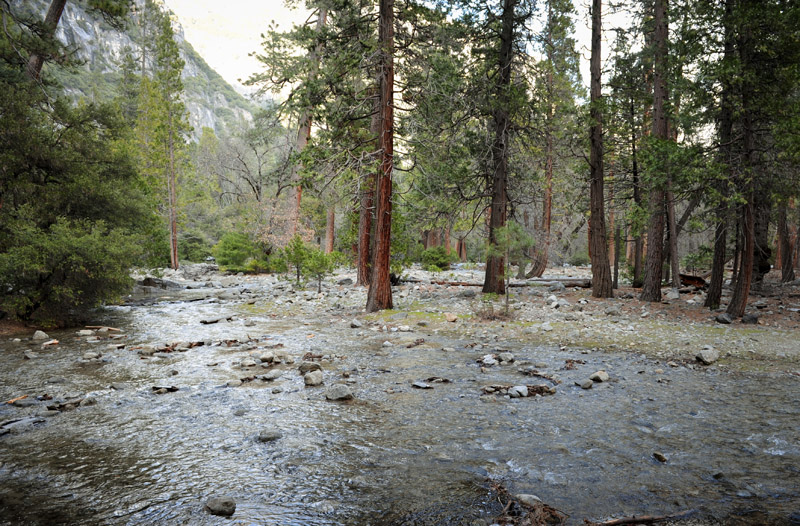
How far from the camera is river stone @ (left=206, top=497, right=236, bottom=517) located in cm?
290

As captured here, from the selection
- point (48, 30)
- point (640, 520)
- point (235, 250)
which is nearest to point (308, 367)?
point (640, 520)

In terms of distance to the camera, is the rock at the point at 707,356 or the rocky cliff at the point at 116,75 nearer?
the rock at the point at 707,356

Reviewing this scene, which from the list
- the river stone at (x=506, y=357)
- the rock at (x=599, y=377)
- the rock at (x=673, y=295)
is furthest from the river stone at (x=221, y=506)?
the rock at (x=673, y=295)

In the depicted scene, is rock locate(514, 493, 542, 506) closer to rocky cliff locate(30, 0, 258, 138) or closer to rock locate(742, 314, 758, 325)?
rock locate(742, 314, 758, 325)

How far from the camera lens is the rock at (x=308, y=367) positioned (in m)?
6.56

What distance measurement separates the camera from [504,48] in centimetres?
1343

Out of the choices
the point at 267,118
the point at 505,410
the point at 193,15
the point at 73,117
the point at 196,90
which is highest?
A: the point at 193,15

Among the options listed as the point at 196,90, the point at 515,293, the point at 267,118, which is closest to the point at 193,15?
the point at 196,90

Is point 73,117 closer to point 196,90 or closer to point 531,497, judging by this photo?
Result: point 531,497

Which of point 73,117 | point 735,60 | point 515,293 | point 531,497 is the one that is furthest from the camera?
point 515,293

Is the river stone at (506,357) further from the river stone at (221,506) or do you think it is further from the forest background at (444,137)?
the river stone at (221,506)

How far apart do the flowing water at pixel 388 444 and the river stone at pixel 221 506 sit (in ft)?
0.16

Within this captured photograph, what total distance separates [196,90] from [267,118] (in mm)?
120732

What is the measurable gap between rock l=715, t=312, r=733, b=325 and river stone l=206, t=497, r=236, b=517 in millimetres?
10913
